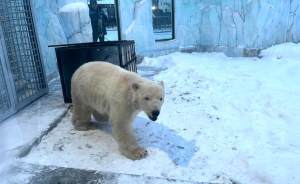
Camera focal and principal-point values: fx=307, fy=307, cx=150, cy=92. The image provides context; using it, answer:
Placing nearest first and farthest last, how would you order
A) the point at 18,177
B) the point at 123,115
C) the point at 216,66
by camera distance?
the point at 18,177, the point at 123,115, the point at 216,66

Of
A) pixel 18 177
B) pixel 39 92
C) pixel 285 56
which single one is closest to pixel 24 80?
pixel 39 92

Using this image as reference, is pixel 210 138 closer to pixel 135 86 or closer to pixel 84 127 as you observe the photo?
pixel 135 86

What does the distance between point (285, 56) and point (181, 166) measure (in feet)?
19.7

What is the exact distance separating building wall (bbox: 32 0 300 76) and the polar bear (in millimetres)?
4314

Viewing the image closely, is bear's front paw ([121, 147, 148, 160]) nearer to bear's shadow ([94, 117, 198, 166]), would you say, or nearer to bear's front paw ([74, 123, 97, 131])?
bear's shadow ([94, 117, 198, 166])

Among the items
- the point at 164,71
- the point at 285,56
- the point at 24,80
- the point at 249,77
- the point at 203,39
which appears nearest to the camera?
the point at 24,80

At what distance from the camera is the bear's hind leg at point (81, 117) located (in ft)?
12.6

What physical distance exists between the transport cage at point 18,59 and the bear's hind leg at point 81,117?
3.50 feet

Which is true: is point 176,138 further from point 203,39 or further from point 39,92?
point 203,39

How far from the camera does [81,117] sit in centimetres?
388

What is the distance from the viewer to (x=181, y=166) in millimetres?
3053

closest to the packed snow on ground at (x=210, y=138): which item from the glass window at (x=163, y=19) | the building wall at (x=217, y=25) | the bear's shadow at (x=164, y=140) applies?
the bear's shadow at (x=164, y=140)

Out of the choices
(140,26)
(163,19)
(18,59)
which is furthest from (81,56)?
(163,19)

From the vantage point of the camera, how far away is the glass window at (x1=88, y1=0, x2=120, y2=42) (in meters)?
8.18
